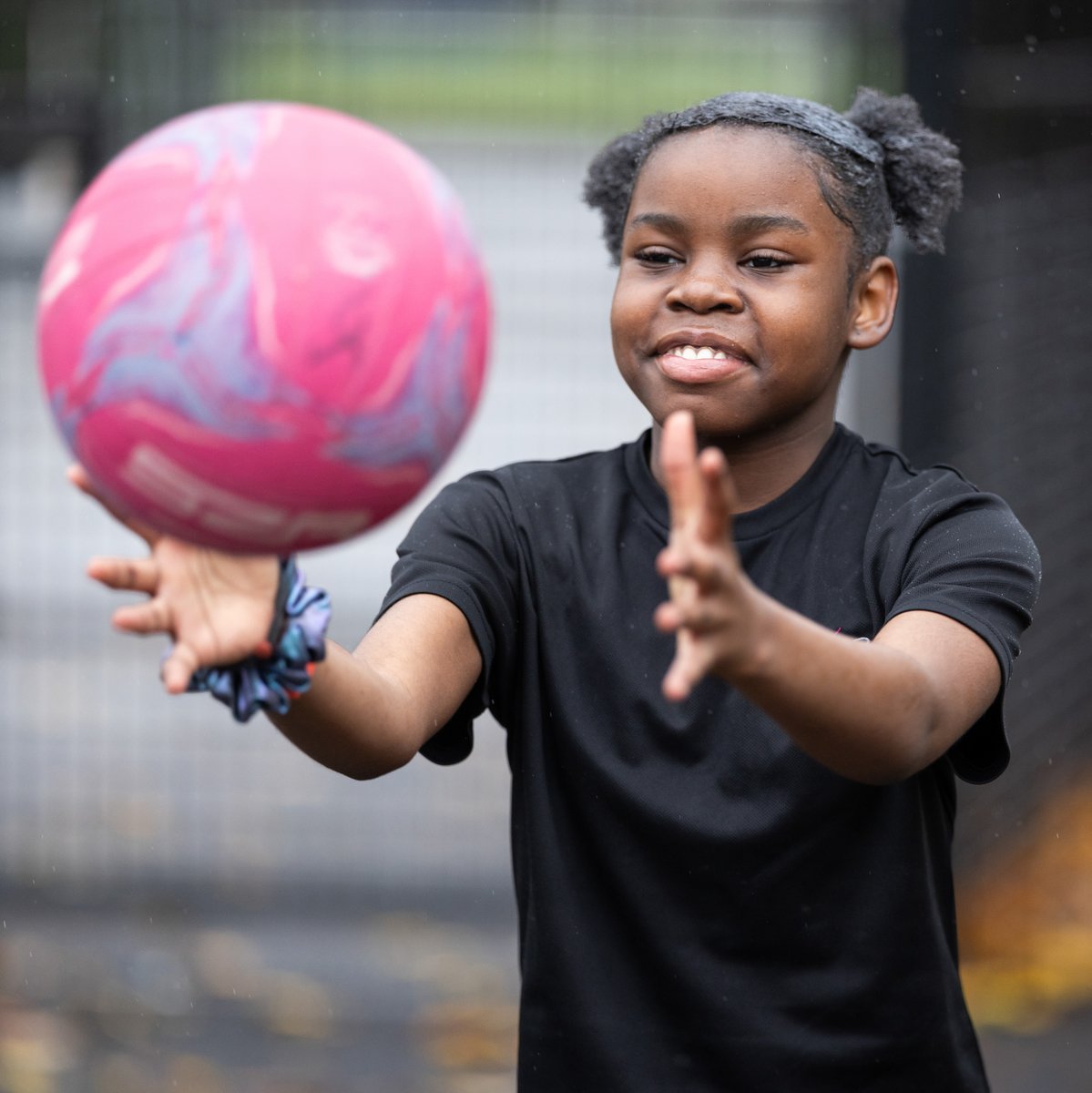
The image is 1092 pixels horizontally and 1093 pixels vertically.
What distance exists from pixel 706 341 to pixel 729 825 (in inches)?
25.9

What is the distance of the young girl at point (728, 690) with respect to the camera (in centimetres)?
238

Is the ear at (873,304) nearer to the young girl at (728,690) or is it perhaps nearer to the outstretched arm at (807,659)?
the young girl at (728,690)

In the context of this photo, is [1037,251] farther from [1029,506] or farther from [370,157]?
[370,157]

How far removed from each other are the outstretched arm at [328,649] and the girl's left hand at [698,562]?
0.51 meters

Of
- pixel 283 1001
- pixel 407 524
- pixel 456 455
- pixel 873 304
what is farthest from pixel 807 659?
pixel 407 524

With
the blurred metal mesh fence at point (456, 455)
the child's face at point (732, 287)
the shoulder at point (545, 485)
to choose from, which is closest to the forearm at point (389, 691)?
the shoulder at point (545, 485)

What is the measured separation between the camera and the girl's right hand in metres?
→ 1.92

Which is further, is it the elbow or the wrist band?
the elbow

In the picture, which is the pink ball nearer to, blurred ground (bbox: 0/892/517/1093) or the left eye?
the left eye

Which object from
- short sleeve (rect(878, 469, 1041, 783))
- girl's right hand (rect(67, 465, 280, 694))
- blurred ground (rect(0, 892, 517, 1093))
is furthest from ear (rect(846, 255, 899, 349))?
blurred ground (rect(0, 892, 517, 1093))

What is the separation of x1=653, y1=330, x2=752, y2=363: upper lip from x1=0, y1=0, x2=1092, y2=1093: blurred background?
103 inches

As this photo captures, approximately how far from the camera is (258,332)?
5.94ft

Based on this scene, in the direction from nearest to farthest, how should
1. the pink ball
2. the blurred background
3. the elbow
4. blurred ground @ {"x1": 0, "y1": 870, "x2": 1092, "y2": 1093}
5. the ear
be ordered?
the pink ball < the elbow < the ear < blurred ground @ {"x1": 0, "y1": 870, "x2": 1092, "y2": 1093} < the blurred background

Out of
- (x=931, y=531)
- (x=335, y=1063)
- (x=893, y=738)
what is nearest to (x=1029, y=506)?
(x=335, y=1063)
